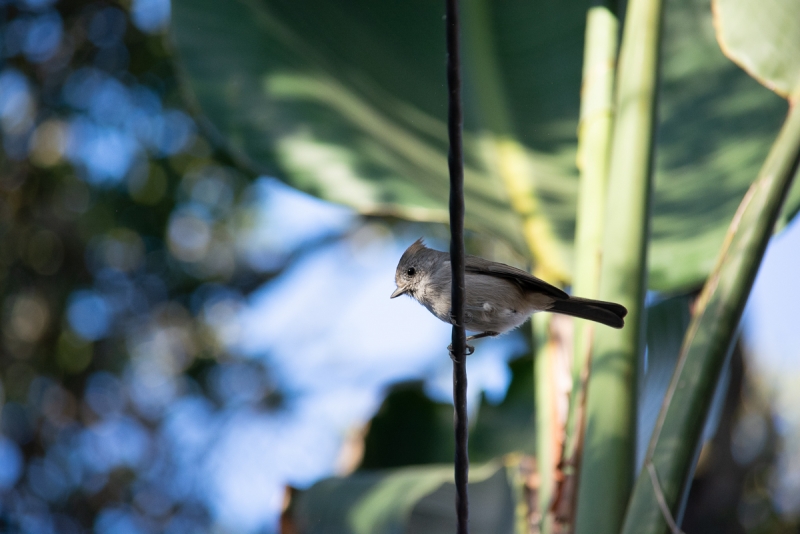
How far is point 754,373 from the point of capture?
9.28 metres

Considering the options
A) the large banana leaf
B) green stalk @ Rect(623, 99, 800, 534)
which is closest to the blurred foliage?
the large banana leaf

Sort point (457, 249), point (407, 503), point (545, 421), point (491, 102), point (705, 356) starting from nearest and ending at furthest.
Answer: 1. point (457, 249)
2. point (705, 356)
3. point (545, 421)
4. point (407, 503)
5. point (491, 102)

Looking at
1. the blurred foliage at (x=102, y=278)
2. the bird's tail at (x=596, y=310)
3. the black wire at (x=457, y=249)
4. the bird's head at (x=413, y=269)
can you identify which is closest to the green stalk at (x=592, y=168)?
the bird's tail at (x=596, y=310)

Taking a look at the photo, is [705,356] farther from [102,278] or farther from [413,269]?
[102,278]

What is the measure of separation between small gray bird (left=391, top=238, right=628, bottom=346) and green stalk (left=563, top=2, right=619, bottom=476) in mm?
192

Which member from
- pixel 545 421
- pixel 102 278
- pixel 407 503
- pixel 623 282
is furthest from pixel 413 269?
pixel 102 278

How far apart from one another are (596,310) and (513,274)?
66 cm

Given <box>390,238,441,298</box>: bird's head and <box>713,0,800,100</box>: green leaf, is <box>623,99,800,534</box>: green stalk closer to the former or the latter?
<box>713,0,800,100</box>: green leaf

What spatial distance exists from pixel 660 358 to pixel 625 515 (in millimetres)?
2226

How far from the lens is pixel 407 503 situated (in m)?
4.32

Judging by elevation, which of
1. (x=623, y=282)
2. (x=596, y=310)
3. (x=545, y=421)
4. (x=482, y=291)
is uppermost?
(x=482, y=291)

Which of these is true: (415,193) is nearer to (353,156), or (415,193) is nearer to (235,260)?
(353,156)

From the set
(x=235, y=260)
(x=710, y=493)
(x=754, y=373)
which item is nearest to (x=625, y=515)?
(x=710, y=493)

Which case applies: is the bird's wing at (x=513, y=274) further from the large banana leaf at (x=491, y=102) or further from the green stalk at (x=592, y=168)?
the large banana leaf at (x=491, y=102)
